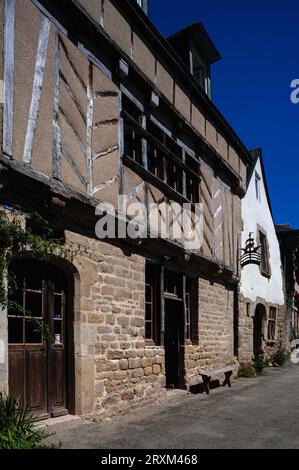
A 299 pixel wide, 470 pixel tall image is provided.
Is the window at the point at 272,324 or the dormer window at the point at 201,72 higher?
the dormer window at the point at 201,72

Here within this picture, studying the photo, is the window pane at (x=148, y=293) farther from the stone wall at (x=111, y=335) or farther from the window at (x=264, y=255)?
the window at (x=264, y=255)

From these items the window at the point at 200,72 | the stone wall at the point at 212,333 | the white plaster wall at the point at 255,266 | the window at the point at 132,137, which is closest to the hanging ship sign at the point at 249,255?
the white plaster wall at the point at 255,266

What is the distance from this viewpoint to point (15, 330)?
17.0ft

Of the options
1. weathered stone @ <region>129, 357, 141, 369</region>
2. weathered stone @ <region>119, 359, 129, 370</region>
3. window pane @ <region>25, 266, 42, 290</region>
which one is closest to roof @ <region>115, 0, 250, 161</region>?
window pane @ <region>25, 266, 42, 290</region>

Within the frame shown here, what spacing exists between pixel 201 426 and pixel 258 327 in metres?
9.06

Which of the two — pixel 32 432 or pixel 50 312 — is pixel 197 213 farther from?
pixel 32 432

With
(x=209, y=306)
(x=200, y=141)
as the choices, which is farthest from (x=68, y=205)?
(x=209, y=306)

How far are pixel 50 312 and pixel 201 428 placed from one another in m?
2.40

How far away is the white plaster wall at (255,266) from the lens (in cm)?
1301

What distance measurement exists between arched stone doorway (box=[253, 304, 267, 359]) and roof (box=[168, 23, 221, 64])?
754 cm

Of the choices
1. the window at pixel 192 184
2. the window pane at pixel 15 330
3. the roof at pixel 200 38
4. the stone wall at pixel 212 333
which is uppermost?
the roof at pixel 200 38

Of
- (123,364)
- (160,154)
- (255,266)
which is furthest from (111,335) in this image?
(255,266)

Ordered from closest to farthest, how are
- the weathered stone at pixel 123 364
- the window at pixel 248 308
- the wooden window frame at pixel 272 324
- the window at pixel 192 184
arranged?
1. the weathered stone at pixel 123 364
2. the window at pixel 192 184
3. the window at pixel 248 308
4. the wooden window frame at pixel 272 324

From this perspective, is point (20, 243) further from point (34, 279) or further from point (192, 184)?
point (192, 184)
